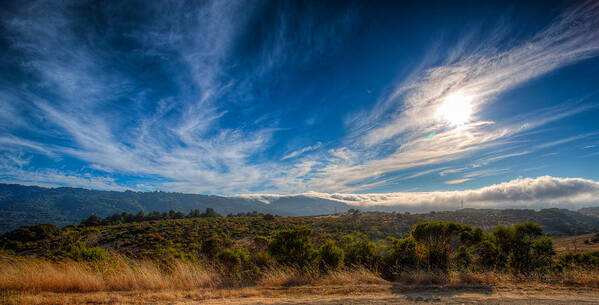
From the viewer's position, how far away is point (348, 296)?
4.73 metres

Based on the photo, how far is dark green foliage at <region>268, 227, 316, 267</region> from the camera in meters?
9.03

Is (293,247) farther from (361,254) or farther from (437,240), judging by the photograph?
(437,240)

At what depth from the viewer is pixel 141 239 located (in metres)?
34.3

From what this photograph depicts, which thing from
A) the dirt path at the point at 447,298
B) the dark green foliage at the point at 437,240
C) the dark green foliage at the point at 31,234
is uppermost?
the dark green foliage at the point at 437,240

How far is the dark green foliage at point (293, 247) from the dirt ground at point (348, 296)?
3711 mm

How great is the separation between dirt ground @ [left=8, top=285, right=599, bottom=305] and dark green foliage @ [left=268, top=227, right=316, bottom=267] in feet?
12.2

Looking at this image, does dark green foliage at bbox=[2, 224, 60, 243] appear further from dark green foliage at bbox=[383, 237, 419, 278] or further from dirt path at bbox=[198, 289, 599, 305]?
dark green foliage at bbox=[383, 237, 419, 278]

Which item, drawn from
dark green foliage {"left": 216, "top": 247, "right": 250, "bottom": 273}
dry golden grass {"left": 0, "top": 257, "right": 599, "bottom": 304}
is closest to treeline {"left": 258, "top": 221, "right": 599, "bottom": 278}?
dry golden grass {"left": 0, "top": 257, "right": 599, "bottom": 304}

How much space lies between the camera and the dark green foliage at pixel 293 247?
903cm

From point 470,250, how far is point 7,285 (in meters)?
13.9

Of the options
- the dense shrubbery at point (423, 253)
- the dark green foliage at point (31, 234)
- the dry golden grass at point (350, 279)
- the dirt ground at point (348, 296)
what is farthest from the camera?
the dark green foliage at point (31, 234)

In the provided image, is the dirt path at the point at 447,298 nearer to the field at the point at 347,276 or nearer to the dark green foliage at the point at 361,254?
the field at the point at 347,276

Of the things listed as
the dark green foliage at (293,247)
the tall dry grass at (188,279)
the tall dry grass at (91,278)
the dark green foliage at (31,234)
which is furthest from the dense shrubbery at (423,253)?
the dark green foliage at (31,234)

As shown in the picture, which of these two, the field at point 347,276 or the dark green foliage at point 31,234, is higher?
the field at point 347,276
